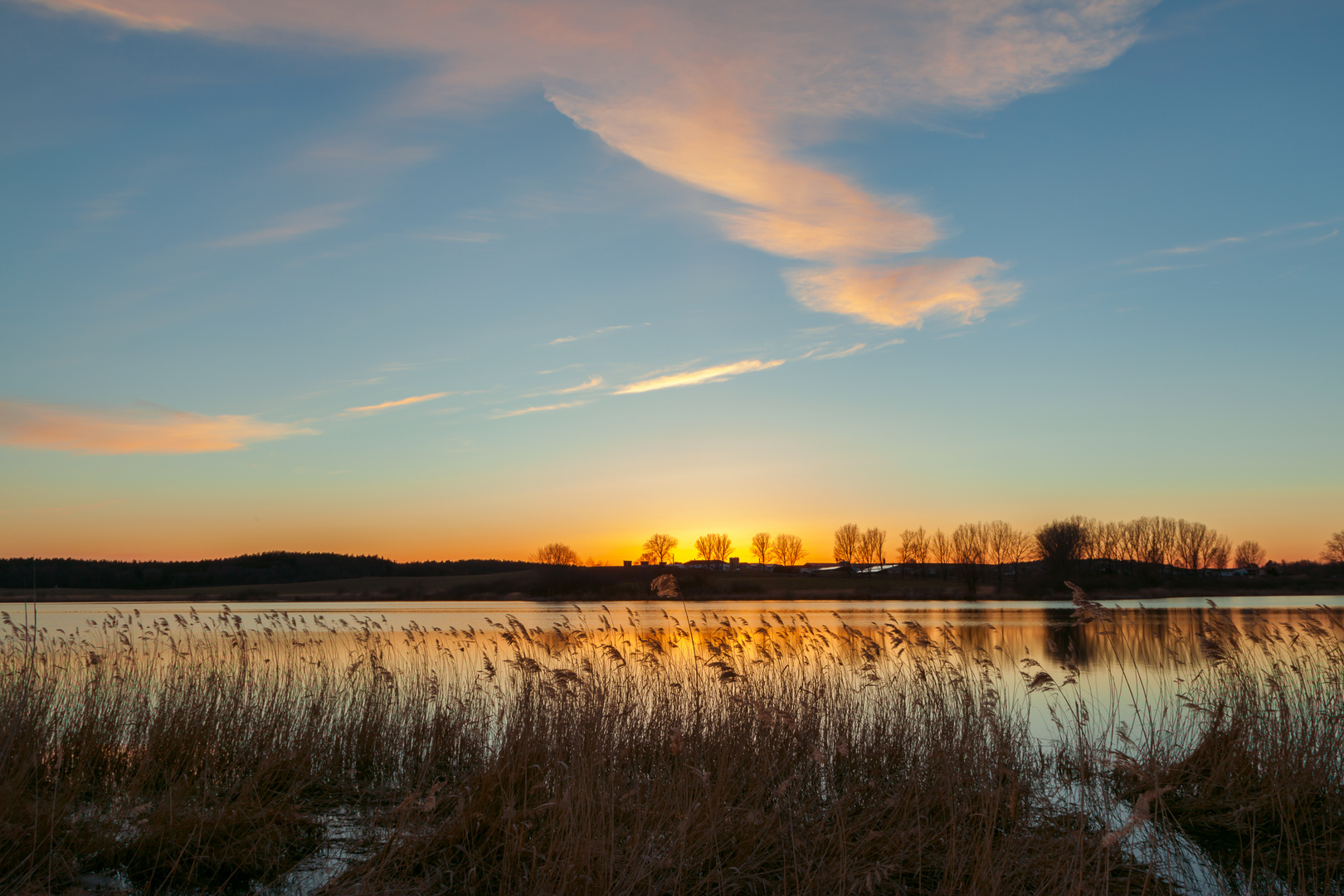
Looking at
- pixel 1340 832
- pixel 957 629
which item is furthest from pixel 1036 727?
pixel 957 629

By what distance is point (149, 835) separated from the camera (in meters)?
6.26

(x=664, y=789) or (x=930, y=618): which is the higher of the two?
(x=664, y=789)

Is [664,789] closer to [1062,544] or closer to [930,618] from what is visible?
[930,618]

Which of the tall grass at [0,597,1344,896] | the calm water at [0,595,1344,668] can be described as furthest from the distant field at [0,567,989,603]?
the tall grass at [0,597,1344,896]

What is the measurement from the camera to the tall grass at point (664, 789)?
557 cm

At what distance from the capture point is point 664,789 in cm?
706

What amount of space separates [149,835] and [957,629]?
25596 millimetres

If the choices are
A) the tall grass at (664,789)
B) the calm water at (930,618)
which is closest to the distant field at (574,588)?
the calm water at (930,618)

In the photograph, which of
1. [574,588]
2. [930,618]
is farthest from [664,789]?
[574,588]

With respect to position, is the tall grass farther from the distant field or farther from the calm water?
the distant field

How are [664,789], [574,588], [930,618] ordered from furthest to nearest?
[574,588], [930,618], [664,789]

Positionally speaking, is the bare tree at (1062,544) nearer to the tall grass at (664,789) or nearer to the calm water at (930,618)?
the calm water at (930,618)

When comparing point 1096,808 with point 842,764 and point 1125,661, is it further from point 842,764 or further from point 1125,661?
point 1125,661

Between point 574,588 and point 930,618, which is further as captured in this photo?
point 574,588
